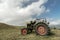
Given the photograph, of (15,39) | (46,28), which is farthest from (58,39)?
(15,39)

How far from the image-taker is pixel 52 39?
15258 mm

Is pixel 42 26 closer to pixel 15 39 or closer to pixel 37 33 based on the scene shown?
pixel 37 33

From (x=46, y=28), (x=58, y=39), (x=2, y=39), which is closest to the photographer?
(x=58, y=39)

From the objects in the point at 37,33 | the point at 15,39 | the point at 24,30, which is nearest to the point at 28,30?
the point at 24,30

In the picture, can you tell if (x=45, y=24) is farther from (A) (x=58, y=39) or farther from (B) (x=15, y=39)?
(B) (x=15, y=39)

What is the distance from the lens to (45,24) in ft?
57.6

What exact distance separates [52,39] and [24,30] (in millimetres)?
5957

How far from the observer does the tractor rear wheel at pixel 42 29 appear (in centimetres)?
1745

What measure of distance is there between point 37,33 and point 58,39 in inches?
134

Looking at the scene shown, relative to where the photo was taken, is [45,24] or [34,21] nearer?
[45,24]

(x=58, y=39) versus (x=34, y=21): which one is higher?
(x=34, y=21)

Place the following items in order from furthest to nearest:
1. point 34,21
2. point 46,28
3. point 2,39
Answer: point 34,21, point 46,28, point 2,39

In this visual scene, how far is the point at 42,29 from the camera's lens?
58.2 feet

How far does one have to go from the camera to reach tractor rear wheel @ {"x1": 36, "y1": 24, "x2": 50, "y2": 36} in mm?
17453
